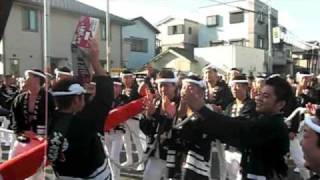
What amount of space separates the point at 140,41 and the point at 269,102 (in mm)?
34868

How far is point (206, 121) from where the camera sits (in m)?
3.06

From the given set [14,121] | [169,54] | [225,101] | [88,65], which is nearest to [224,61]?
[169,54]

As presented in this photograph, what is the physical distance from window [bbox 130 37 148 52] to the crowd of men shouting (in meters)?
29.0

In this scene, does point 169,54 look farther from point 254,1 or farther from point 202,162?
point 202,162

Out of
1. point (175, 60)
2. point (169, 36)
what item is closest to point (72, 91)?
point (175, 60)

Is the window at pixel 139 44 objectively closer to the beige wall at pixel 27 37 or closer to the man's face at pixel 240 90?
the beige wall at pixel 27 37

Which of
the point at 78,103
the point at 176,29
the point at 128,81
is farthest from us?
the point at 176,29

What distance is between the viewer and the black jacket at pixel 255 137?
3.09 metres

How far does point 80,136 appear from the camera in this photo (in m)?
3.41

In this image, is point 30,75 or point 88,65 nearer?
point 88,65

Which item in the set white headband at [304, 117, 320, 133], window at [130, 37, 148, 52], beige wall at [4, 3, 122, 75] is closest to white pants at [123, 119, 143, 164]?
beige wall at [4, 3, 122, 75]

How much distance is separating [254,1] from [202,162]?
36135mm

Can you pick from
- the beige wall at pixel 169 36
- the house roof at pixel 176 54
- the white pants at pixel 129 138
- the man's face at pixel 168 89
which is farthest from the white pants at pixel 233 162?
the beige wall at pixel 169 36

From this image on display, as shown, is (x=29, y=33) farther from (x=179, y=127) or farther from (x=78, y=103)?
(x=78, y=103)
